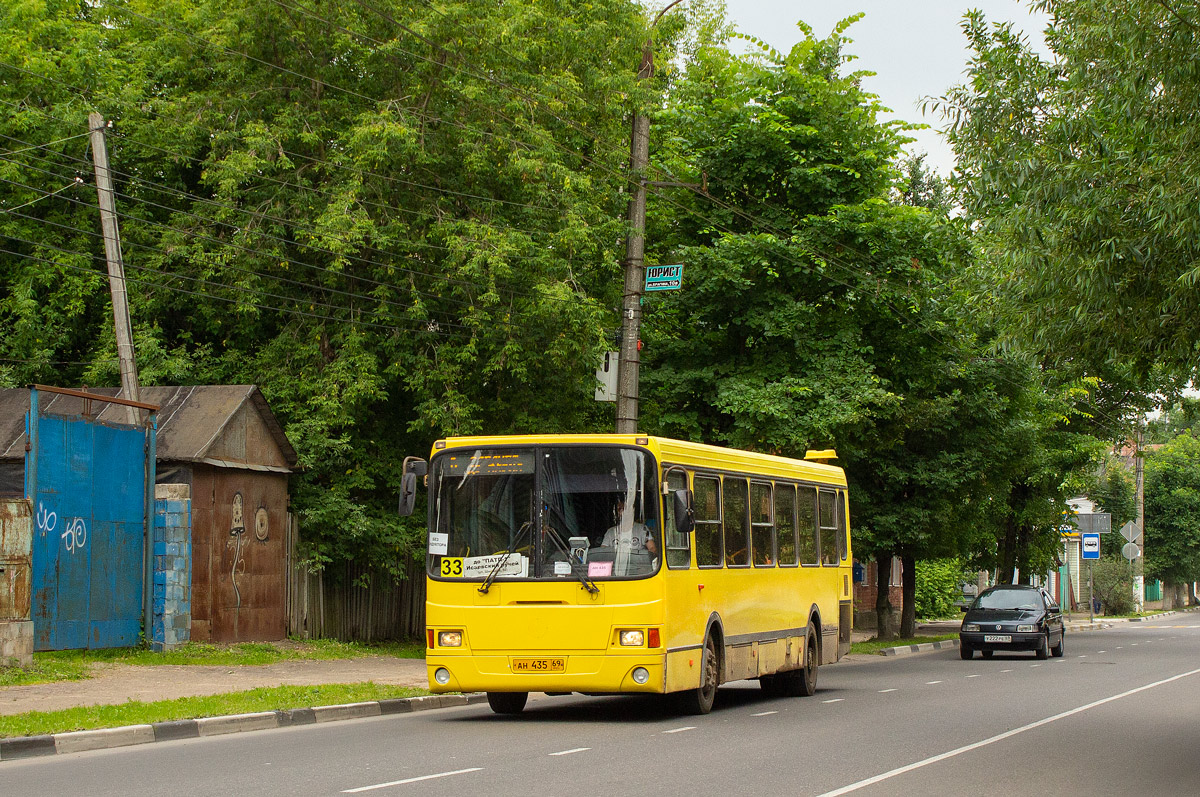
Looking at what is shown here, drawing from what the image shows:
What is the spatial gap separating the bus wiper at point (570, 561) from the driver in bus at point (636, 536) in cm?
35

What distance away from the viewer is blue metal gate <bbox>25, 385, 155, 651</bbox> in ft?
56.1

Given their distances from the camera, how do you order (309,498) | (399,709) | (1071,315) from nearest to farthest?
(1071,315) → (399,709) → (309,498)

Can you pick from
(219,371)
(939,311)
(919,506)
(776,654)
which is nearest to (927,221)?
(939,311)

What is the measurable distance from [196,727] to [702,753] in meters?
4.82

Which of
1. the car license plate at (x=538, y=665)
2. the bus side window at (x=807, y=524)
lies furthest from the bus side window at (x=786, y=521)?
the car license plate at (x=538, y=665)

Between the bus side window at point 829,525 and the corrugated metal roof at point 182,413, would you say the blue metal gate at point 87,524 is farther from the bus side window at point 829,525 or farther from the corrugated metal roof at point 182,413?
the bus side window at point 829,525

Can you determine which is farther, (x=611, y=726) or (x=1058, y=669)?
(x=1058, y=669)

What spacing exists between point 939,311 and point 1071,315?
16.9m

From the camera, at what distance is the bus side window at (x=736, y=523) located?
50.4 feet

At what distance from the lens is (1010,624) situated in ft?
92.7

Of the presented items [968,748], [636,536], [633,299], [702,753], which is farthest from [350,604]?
[968,748]

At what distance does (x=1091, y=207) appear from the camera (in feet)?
35.4

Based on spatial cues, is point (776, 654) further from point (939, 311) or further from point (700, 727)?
point (939, 311)

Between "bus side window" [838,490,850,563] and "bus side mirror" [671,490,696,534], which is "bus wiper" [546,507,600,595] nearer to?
"bus side mirror" [671,490,696,534]
